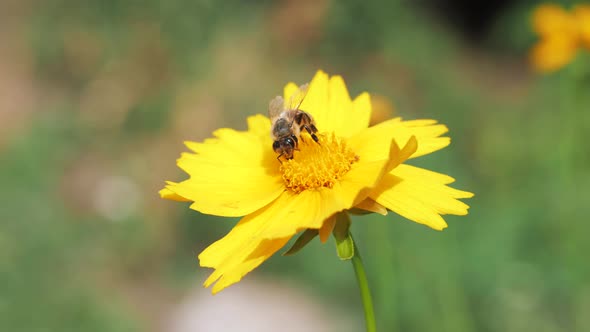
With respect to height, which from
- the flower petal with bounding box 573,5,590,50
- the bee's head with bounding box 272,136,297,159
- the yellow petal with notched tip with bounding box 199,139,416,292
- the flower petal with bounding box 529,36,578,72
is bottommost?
the yellow petal with notched tip with bounding box 199,139,416,292

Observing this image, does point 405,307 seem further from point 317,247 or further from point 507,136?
point 507,136

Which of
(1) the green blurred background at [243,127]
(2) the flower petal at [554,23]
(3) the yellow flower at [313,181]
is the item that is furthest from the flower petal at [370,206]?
(2) the flower petal at [554,23]

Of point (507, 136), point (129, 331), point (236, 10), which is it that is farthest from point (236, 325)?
point (236, 10)

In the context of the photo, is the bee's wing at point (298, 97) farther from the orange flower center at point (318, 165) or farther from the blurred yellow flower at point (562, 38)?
the blurred yellow flower at point (562, 38)

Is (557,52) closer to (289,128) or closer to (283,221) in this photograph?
(289,128)

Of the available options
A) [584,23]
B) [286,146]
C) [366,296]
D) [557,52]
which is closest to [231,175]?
[286,146]

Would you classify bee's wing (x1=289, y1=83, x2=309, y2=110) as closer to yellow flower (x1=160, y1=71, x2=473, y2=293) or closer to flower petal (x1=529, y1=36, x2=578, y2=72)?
yellow flower (x1=160, y1=71, x2=473, y2=293)

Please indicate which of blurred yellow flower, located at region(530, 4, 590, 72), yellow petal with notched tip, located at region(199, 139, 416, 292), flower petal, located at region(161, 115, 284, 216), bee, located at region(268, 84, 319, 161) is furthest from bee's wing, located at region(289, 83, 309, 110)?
blurred yellow flower, located at region(530, 4, 590, 72)
